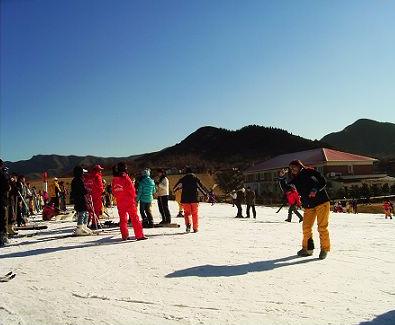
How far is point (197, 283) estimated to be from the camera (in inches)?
251

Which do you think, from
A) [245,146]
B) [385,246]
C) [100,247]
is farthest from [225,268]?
[245,146]

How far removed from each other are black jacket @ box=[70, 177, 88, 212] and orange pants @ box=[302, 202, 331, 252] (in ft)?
18.9

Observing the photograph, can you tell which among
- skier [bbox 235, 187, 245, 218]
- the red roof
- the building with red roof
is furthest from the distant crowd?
the red roof

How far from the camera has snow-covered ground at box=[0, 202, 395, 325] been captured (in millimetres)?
5066

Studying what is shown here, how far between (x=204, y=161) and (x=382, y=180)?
231ft

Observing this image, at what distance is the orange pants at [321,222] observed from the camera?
26.6ft

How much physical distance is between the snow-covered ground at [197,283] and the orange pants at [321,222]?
31cm

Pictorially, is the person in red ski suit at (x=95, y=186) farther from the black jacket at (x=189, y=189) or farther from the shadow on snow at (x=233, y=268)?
the shadow on snow at (x=233, y=268)

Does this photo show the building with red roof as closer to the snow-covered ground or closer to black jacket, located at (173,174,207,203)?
black jacket, located at (173,174,207,203)

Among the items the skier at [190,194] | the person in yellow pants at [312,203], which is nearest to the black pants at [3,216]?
the skier at [190,194]

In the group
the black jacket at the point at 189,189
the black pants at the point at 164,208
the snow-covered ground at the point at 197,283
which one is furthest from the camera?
the black pants at the point at 164,208

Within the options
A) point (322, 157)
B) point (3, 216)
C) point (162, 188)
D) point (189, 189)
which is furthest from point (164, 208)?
point (322, 157)

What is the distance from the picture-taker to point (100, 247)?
31.6 ft

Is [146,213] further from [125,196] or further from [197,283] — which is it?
[197,283]
